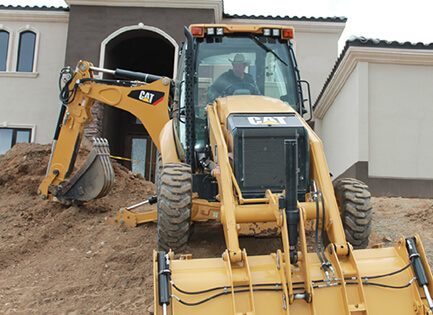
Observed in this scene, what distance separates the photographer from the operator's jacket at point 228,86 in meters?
5.28

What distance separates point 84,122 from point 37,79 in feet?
23.7

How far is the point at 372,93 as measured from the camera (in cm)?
998

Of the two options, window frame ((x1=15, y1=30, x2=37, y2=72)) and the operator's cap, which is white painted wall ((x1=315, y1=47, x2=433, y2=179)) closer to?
the operator's cap

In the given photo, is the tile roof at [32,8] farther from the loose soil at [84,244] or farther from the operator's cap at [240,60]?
the operator's cap at [240,60]

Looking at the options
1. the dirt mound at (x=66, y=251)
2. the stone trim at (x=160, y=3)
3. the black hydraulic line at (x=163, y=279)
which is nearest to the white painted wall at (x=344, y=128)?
the stone trim at (x=160, y=3)

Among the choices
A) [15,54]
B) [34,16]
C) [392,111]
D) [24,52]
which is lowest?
[392,111]

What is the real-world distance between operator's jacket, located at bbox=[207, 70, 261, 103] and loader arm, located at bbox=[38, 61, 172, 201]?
210 cm

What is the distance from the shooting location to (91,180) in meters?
7.39

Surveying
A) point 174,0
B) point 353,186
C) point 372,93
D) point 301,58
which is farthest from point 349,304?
point 301,58

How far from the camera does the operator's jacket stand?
528cm

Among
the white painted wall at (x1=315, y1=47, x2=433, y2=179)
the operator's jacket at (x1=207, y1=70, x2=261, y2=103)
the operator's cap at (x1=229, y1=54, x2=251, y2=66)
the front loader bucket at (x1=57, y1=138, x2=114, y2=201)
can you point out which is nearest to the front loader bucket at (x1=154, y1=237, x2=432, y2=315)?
the operator's jacket at (x1=207, y1=70, x2=261, y2=103)

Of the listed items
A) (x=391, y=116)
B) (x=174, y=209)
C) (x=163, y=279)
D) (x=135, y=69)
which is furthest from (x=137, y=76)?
(x=135, y=69)

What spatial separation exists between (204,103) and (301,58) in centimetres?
986

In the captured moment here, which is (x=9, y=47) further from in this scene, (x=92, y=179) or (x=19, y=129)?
(x=92, y=179)
